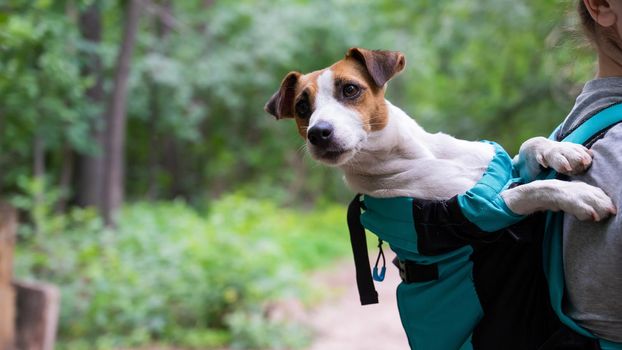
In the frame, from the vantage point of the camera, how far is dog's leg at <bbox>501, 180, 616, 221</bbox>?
146cm

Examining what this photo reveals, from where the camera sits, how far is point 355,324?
7.40 m

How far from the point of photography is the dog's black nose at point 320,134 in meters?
2.24

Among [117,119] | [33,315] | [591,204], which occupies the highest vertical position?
[117,119]

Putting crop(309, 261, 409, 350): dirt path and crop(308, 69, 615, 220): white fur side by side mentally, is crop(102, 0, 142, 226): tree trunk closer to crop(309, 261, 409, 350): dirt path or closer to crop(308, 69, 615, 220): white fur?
crop(309, 261, 409, 350): dirt path

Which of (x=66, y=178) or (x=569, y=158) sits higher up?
(x=66, y=178)

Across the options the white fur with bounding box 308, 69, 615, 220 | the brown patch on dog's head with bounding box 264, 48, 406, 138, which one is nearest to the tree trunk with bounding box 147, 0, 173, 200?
the brown patch on dog's head with bounding box 264, 48, 406, 138

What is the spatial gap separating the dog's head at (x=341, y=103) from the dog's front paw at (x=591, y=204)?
87 cm

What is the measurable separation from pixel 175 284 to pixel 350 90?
4974mm

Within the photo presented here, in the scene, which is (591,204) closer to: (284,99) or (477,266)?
(477,266)

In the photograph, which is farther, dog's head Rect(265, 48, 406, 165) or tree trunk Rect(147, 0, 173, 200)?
tree trunk Rect(147, 0, 173, 200)

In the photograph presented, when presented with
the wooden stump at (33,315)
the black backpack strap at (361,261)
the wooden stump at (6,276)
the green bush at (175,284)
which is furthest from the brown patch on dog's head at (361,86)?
the green bush at (175,284)

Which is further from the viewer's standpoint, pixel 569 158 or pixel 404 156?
pixel 404 156

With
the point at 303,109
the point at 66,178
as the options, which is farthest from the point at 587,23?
the point at 66,178

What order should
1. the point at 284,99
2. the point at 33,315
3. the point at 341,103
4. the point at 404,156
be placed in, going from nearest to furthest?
1. the point at 404,156
2. the point at 341,103
3. the point at 284,99
4. the point at 33,315
